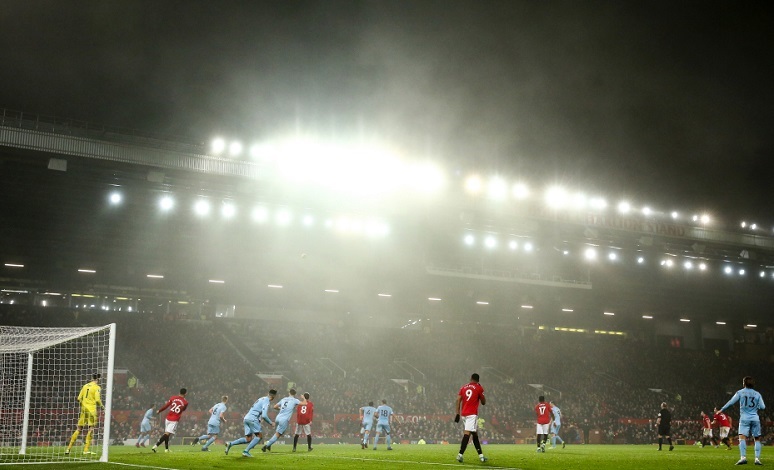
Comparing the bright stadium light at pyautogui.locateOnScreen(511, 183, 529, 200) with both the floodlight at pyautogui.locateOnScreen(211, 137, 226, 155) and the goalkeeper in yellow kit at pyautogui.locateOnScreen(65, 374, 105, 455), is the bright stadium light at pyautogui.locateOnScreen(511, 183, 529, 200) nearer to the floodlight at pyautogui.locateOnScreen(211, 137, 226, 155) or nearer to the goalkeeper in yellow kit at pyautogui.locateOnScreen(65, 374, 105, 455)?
the floodlight at pyautogui.locateOnScreen(211, 137, 226, 155)

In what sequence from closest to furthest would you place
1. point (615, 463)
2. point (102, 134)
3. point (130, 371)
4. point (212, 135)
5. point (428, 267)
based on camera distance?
point (615, 463) → point (102, 134) → point (212, 135) → point (130, 371) → point (428, 267)

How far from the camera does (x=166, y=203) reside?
36.3 meters

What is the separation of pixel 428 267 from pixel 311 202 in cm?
1038

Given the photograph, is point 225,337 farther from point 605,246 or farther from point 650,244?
point 650,244

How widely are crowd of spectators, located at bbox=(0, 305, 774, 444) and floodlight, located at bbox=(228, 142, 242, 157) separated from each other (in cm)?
1385

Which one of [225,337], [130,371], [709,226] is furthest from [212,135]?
[709,226]

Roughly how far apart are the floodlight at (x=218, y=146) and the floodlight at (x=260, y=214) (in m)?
4.52

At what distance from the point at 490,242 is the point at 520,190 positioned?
14.8 feet

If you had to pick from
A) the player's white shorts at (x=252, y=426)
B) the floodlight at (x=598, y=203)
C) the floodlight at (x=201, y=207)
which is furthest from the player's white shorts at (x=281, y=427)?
the floodlight at (x=598, y=203)

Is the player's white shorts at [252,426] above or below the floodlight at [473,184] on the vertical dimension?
below

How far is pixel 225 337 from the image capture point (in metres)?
49.9

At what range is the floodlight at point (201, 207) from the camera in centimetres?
3709

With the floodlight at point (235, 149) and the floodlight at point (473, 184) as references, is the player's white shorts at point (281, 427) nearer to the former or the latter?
the floodlight at point (235, 149)

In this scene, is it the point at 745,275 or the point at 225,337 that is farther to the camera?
the point at 745,275
